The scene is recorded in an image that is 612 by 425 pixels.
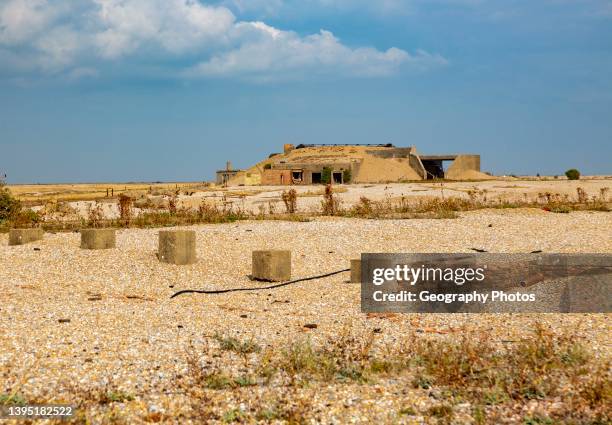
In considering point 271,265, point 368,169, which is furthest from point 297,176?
point 271,265

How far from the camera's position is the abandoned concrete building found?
4619cm

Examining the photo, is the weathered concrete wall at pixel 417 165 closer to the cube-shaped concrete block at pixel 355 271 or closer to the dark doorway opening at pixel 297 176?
the dark doorway opening at pixel 297 176

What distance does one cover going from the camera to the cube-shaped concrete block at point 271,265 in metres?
10.1

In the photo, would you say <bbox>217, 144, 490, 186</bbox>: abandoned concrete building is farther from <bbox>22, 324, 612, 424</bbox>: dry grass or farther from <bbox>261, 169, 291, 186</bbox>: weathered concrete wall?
<bbox>22, 324, 612, 424</bbox>: dry grass

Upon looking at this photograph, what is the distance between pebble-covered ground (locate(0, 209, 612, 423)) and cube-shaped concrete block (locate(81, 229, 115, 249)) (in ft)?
0.76

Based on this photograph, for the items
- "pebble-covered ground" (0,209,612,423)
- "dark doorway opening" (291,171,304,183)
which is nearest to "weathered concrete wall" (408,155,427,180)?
"dark doorway opening" (291,171,304,183)

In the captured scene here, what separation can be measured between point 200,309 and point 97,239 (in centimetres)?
510

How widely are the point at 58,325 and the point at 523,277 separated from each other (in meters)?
5.70

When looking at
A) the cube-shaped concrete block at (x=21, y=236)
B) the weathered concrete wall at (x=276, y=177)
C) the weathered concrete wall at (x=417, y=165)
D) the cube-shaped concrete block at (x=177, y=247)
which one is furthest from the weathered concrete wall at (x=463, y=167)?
the cube-shaped concrete block at (x=177, y=247)

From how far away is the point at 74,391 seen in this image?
4680mm

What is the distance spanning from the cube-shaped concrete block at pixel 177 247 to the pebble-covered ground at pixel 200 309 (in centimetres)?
24

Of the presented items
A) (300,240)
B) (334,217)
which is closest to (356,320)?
(300,240)

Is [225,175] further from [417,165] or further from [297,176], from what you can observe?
[417,165]

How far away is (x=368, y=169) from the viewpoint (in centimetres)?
4725
